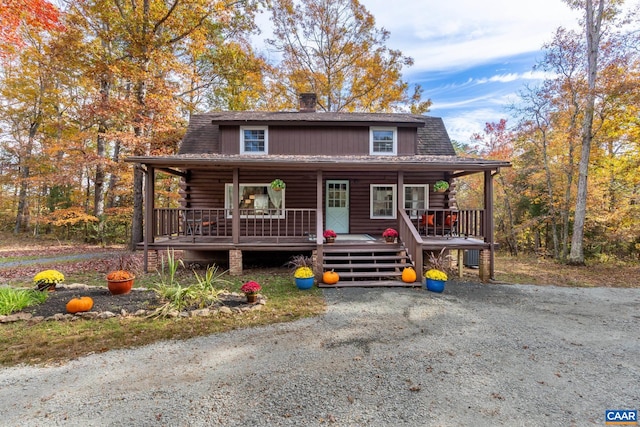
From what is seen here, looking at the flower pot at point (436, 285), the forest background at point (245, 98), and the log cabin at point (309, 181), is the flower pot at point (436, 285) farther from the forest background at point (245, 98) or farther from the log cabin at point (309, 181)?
the forest background at point (245, 98)

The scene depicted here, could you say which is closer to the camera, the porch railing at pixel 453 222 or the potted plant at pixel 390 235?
the potted plant at pixel 390 235

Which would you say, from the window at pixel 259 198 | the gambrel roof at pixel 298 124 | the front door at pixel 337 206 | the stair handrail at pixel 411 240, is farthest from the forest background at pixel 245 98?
the front door at pixel 337 206

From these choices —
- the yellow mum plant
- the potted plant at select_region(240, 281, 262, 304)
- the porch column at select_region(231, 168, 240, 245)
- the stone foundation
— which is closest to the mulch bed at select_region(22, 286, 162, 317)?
the potted plant at select_region(240, 281, 262, 304)

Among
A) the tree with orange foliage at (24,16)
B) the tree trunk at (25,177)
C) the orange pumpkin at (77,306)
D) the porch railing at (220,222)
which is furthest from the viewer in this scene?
the tree trunk at (25,177)

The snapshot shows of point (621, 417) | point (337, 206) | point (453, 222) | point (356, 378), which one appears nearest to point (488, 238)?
point (453, 222)

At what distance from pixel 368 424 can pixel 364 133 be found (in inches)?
387

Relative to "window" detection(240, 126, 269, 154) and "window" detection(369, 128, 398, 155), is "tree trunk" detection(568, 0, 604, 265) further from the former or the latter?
"window" detection(240, 126, 269, 154)

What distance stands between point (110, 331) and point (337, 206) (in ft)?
25.5

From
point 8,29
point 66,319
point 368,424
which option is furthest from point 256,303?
point 8,29

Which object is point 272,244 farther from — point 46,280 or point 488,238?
point 488,238

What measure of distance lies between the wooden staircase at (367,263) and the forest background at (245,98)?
7861mm

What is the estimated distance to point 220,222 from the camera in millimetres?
10281

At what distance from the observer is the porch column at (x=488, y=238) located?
7.95 m

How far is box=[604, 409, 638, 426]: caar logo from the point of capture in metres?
2.52
